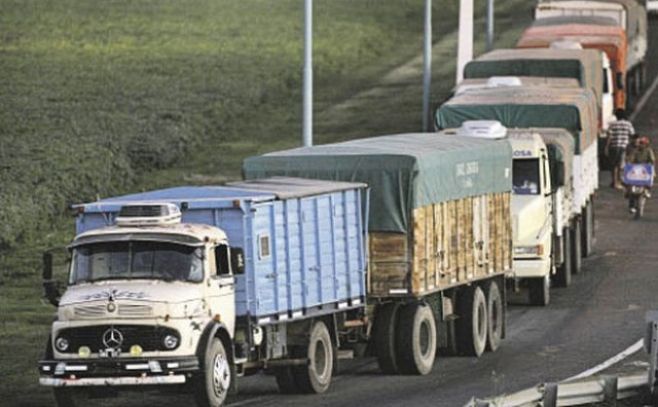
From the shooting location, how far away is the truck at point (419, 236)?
97.9 ft

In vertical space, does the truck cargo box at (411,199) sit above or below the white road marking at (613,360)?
above

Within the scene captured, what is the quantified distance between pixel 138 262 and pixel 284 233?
2261 mm

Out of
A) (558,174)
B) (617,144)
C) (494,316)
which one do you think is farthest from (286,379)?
(617,144)

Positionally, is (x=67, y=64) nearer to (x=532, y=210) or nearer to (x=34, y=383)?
(x=532, y=210)

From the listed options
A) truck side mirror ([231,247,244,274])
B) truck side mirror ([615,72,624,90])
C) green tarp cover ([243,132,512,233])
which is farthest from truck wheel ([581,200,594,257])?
truck side mirror ([231,247,244,274])

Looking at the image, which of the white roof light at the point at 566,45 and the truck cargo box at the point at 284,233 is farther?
the white roof light at the point at 566,45

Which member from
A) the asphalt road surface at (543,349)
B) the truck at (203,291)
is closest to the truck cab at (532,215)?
the asphalt road surface at (543,349)

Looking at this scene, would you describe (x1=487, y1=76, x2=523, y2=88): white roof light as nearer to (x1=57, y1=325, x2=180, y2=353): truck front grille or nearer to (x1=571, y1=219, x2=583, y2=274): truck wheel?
(x1=571, y1=219, x2=583, y2=274): truck wheel

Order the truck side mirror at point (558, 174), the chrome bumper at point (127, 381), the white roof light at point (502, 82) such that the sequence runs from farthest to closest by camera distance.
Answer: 1. the white roof light at point (502, 82)
2. the truck side mirror at point (558, 174)
3. the chrome bumper at point (127, 381)

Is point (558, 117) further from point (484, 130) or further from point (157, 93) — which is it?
point (157, 93)

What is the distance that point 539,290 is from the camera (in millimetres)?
38625

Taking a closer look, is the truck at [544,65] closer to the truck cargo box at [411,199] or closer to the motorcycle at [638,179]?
the motorcycle at [638,179]

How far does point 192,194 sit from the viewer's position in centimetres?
2692

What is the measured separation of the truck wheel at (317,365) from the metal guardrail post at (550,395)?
11.9ft
